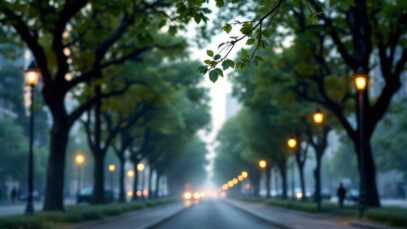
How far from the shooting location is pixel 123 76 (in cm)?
3425

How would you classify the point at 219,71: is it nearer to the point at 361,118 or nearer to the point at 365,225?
the point at 365,225

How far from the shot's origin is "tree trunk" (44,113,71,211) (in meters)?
26.2

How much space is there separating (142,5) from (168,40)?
5913mm

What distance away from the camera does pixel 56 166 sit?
26.6 m

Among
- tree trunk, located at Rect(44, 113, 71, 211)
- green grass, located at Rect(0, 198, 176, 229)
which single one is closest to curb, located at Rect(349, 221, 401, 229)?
green grass, located at Rect(0, 198, 176, 229)

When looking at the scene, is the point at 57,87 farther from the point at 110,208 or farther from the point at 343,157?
the point at 343,157

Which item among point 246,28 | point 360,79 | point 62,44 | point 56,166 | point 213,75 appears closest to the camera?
point 213,75

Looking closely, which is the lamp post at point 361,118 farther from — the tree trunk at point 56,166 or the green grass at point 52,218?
the tree trunk at point 56,166

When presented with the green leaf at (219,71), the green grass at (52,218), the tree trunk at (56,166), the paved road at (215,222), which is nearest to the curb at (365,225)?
the paved road at (215,222)

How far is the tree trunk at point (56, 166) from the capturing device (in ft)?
86.1

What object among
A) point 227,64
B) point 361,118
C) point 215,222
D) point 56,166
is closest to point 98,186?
point 215,222

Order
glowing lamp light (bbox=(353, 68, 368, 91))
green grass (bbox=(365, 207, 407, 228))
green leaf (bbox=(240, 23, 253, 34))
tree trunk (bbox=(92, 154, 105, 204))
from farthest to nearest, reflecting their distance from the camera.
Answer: tree trunk (bbox=(92, 154, 105, 204)) < glowing lamp light (bbox=(353, 68, 368, 91)) < green grass (bbox=(365, 207, 407, 228)) < green leaf (bbox=(240, 23, 253, 34))

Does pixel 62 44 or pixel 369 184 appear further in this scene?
pixel 369 184

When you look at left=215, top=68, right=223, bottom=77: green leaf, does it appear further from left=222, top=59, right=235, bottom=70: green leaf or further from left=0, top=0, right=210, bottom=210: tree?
left=0, top=0, right=210, bottom=210: tree
